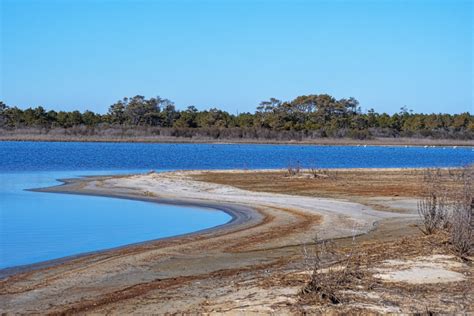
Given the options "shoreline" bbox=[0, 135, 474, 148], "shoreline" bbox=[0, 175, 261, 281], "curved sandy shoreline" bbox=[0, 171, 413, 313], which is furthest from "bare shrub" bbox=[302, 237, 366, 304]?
"shoreline" bbox=[0, 135, 474, 148]

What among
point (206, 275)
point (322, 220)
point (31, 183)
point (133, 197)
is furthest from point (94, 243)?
point (31, 183)

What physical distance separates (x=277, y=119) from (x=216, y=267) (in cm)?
12508

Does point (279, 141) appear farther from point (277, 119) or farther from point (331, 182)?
point (331, 182)

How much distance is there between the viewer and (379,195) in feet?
85.9

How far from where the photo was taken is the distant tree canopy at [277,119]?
133 meters

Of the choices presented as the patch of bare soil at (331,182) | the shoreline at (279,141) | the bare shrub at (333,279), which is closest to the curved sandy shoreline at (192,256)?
the bare shrub at (333,279)

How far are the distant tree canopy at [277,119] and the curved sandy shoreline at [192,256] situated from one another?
100m

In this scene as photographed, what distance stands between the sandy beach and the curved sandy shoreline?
17mm

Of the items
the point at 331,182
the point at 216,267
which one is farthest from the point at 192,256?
the point at 331,182

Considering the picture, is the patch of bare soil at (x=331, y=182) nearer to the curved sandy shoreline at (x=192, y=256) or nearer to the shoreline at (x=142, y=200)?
the curved sandy shoreline at (x=192, y=256)

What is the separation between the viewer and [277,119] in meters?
137

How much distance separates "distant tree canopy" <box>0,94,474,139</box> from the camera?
133 m

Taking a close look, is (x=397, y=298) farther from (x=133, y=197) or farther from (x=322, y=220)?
(x=133, y=197)

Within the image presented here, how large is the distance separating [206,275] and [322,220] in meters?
7.90
